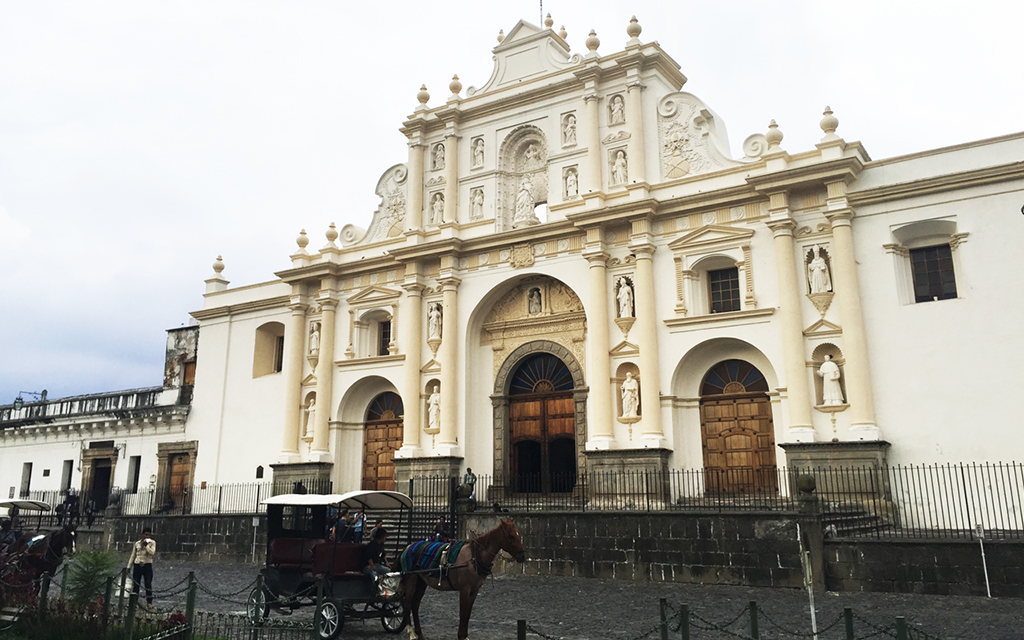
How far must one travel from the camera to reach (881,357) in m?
18.6

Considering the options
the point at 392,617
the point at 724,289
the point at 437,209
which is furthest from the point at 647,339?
the point at 392,617

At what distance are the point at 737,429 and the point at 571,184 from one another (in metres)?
8.45

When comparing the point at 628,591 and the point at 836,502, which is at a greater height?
the point at 836,502

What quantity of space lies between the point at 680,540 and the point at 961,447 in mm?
6612

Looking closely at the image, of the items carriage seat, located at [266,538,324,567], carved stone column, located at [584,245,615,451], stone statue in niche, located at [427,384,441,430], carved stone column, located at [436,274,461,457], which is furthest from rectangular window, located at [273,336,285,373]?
carriage seat, located at [266,538,324,567]

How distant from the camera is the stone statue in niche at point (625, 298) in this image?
21625mm

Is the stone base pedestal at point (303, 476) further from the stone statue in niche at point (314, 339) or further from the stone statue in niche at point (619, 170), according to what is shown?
the stone statue in niche at point (619, 170)

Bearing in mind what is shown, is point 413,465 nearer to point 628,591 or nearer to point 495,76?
point 628,591

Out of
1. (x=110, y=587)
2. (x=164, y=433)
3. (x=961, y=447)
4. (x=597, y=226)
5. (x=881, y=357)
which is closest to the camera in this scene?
(x=110, y=587)

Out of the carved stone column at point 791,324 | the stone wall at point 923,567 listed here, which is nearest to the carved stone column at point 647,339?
the carved stone column at point 791,324

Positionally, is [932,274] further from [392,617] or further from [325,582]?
[325,582]

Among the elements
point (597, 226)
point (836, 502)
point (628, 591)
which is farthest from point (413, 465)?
point (836, 502)

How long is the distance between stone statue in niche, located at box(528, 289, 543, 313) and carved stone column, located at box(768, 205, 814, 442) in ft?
23.0

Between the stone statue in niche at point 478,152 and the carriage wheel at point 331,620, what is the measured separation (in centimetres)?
1724
